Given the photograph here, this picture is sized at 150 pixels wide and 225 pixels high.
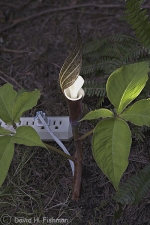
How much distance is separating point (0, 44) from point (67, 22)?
0.45 m

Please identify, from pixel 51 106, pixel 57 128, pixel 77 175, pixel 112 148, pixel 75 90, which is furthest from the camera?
pixel 51 106

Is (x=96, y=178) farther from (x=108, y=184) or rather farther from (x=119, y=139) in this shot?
(x=119, y=139)

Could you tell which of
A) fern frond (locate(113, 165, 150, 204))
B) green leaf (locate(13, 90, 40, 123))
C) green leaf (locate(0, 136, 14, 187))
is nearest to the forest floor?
fern frond (locate(113, 165, 150, 204))

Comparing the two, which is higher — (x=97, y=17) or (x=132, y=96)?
(x=97, y=17)

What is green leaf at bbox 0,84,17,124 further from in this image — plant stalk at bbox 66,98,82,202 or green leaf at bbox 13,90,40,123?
plant stalk at bbox 66,98,82,202

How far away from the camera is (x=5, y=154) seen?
0.92m

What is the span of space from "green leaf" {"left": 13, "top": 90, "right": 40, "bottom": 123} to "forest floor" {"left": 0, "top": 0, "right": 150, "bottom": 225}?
0.29m

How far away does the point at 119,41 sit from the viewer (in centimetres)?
166

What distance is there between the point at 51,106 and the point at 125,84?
2.39 ft

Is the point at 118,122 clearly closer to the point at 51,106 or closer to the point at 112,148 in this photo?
the point at 112,148

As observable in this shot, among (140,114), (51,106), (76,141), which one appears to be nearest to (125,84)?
(140,114)

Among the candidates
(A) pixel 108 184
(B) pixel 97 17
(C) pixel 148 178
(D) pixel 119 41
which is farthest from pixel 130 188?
(B) pixel 97 17

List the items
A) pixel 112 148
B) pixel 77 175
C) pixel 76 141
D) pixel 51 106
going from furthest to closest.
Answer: pixel 51 106 → pixel 77 175 → pixel 76 141 → pixel 112 148

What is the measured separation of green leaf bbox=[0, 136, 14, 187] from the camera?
898 mm
